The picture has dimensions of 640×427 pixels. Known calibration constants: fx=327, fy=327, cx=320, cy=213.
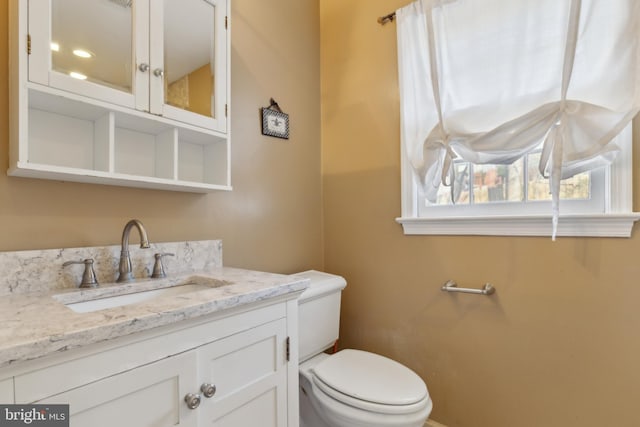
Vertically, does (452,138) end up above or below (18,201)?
above

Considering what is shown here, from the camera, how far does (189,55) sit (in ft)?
4.06

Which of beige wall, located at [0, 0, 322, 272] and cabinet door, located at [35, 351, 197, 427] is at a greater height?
beige wall, located at [0, 0, 322, 272]

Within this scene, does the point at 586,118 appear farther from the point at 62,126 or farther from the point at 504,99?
the point at 62,126

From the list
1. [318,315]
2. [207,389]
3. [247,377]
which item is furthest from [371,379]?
[207,389]

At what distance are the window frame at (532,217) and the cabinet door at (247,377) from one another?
35.3 inches

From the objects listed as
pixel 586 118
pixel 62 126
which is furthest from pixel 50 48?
pixel 586 118

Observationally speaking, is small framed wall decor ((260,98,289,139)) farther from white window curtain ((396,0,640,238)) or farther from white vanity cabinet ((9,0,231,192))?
white window curtain ((396,0,640,238))

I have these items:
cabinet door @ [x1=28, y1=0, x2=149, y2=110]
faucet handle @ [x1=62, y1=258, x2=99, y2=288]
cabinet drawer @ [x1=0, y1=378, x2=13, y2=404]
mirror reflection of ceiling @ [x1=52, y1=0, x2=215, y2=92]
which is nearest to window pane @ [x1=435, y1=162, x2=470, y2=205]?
mirror reflection of ceiling @ [x1=52, y1=0, x2=215, y2=92]

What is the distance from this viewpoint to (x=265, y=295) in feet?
3.09

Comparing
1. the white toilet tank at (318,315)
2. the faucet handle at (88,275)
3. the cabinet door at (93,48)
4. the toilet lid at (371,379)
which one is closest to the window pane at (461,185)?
the white toilet tank at (318,315)

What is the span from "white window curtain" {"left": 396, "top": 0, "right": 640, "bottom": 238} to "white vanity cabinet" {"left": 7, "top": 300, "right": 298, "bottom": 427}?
3.30 ft

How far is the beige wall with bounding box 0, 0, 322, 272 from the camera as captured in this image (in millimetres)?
1014

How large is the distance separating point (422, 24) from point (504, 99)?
54 centimetres

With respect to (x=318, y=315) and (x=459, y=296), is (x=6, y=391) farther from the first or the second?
(x=459, y=296)
